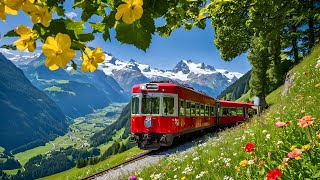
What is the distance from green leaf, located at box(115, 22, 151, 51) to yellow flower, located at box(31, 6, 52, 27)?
0.40m

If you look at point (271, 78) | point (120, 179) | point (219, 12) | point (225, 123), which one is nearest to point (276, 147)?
point (219, 12)

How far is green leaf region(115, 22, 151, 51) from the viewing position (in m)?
1.73

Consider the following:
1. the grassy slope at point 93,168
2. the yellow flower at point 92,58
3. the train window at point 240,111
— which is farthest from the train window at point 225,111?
the yellow flower at point 92,58

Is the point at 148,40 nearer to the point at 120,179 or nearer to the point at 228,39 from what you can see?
the point at 120,179

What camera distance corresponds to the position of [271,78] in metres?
59.8

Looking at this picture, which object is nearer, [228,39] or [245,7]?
[245,7]

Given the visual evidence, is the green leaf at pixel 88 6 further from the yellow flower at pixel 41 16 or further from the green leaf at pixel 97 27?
the yellow flower at pixel 41 16

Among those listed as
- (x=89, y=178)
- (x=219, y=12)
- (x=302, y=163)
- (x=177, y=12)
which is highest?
(x=219, y=12)

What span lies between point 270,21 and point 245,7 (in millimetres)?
1078

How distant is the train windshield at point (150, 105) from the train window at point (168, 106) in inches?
17.5

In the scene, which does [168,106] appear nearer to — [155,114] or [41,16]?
[155,114]

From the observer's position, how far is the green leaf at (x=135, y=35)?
5.69 ft

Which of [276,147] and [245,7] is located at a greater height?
[245,7]

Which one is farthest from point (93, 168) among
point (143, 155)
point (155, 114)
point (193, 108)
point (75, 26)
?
point (75, 26)
